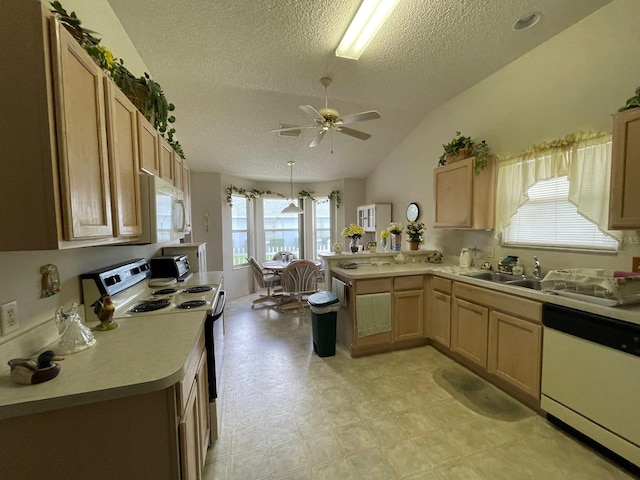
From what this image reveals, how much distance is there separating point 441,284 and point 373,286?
78 cm

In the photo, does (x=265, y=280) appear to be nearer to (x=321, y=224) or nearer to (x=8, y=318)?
(x=321, y=224)

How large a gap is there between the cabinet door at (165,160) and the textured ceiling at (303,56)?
925 millimetres

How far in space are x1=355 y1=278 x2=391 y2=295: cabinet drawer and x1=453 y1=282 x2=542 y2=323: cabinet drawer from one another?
2.32 feet

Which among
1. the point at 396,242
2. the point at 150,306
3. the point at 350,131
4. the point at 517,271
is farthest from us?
the point at 396,242

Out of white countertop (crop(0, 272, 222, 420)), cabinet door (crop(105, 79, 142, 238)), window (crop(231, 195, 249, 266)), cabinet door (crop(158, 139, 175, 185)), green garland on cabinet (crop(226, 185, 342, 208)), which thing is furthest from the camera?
window (crop(231, 195, 249, 266))

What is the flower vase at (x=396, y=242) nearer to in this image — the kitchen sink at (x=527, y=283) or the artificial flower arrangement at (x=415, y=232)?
the artificial flower arrangement at (x=415, y=232)

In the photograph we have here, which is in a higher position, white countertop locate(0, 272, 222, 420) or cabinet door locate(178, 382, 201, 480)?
white countertop locate(0, 272, 222, 420)

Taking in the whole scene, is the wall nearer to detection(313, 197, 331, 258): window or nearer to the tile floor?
the tile floor

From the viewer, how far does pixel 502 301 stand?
7.63 ft

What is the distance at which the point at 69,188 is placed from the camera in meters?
0.97

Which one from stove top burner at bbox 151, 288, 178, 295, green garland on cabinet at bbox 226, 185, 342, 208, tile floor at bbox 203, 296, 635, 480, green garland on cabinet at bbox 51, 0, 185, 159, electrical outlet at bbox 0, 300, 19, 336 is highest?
green garland on cabinet at bbox 51, 0, 185, 159

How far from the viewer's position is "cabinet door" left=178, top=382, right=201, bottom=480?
110 centimetres

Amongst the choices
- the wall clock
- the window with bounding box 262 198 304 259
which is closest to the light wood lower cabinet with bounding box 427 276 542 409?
the wall clock

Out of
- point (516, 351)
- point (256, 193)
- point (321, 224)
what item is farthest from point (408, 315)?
point (256, 193)
